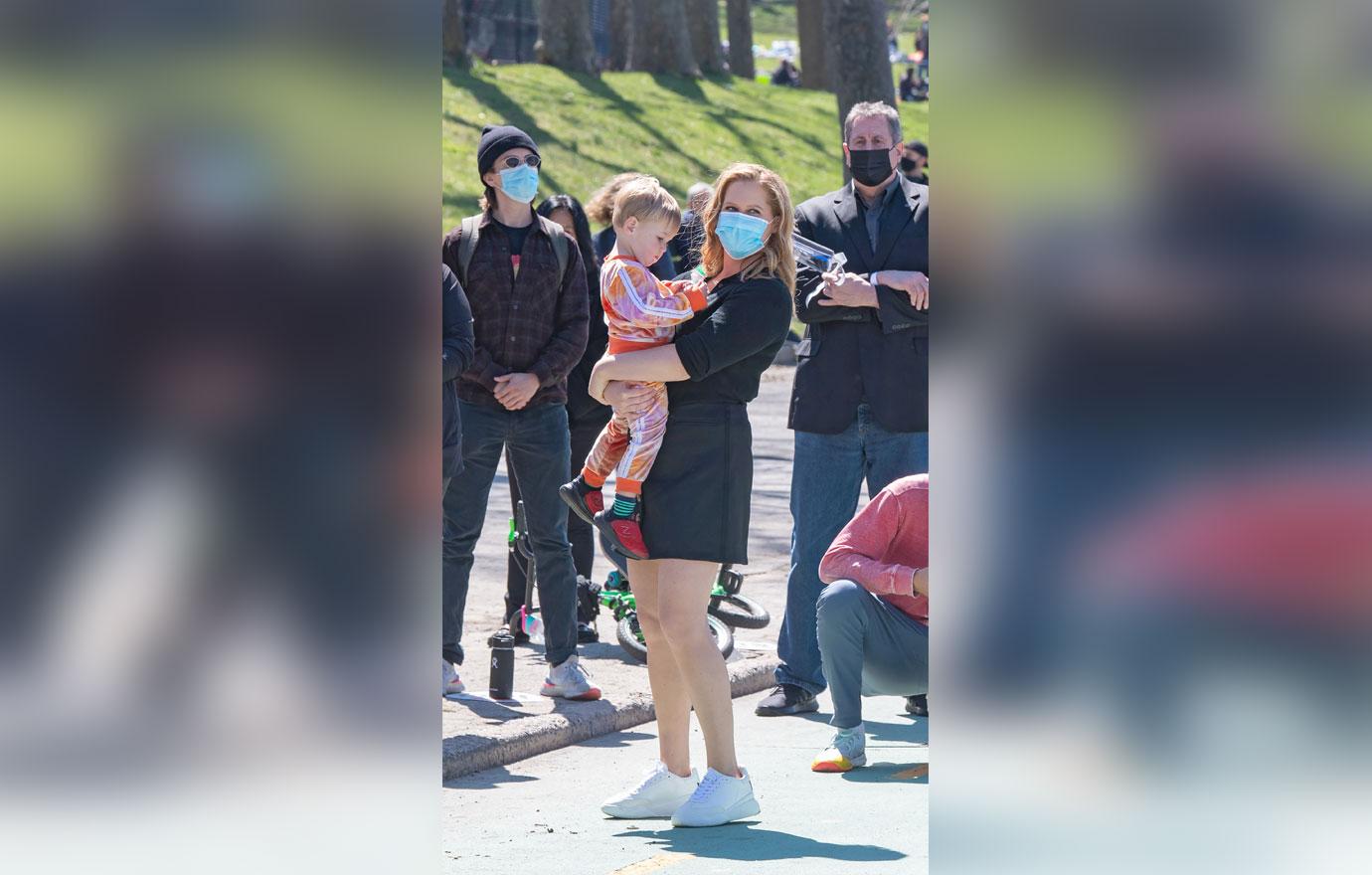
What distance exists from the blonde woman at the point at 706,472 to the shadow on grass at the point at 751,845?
0.06 metres

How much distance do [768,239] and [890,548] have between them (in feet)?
4.00

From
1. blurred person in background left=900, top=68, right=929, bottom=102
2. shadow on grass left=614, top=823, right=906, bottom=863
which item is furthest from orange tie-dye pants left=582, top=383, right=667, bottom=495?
blurred person in background left=900, top=68, right=929, bottom=102

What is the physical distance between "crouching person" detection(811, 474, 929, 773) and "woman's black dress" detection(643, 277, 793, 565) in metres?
0.75

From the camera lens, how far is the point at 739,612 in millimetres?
8242

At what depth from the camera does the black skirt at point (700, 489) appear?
5.37 meters

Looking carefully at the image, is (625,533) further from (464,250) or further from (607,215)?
(607,215)

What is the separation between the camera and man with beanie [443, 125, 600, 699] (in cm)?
683

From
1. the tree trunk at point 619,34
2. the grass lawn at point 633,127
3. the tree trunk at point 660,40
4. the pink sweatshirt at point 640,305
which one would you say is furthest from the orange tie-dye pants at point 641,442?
the tree trunk at point 619,34

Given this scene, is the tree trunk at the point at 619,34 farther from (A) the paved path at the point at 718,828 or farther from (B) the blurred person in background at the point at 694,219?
(A) the paved path at the point at 718,828
